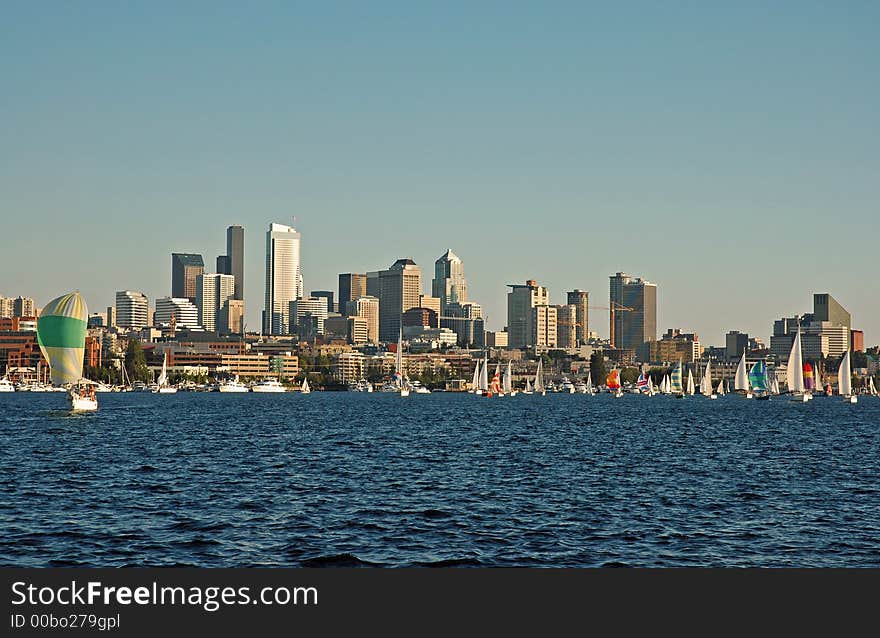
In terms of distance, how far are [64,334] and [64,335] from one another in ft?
0.36

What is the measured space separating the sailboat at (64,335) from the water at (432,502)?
30861mm

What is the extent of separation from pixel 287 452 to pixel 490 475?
18.8 metres

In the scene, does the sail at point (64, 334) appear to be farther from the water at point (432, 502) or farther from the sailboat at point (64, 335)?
the water at point (432, 502)

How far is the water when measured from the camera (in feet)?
109

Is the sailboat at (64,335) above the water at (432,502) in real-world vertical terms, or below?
above

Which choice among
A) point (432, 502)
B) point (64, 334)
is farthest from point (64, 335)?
point (432, 502)

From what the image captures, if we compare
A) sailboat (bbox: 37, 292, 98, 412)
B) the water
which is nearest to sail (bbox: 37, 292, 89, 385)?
sailboat (bbox: 37, 292, 98, 412)

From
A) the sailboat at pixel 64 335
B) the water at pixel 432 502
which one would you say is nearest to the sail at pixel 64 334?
the sailboat at pixel 64 335

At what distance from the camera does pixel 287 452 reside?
70.8 metres

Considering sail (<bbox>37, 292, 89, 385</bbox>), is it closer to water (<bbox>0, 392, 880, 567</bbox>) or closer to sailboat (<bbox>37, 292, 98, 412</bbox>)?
sailboat (<bbox>37, 292, 98, 412</bbox>)

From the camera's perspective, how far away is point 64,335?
112 meters

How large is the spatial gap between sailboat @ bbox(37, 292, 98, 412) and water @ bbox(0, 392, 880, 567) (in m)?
30.9

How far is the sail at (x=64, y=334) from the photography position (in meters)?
111

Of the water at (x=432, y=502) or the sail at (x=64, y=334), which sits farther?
the sail at (x=64, y=334)
